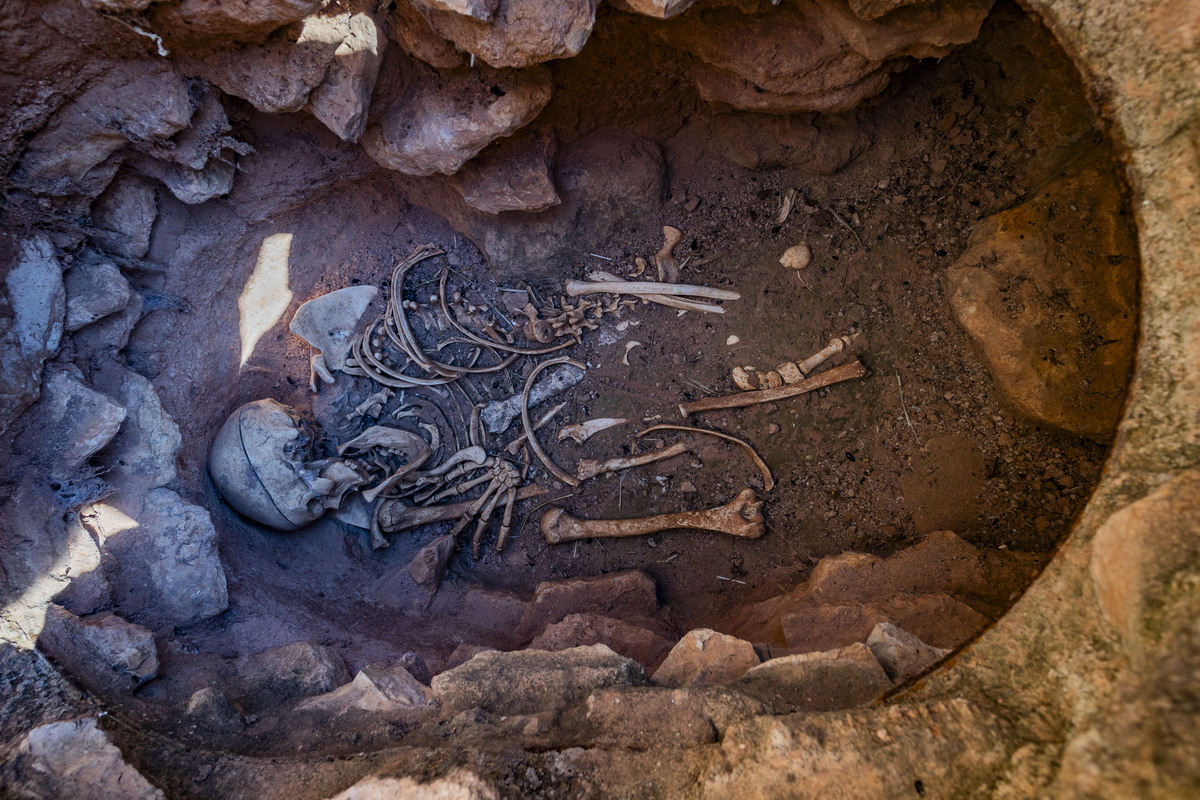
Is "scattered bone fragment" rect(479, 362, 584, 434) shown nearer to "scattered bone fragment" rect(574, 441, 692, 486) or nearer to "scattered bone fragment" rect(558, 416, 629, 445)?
"scattered bone fragment" rect(558, 416, 629, 445)

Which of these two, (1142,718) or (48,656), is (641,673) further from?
(48,656)

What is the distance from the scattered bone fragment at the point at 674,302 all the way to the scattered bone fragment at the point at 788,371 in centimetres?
43

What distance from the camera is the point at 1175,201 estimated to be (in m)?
1.47

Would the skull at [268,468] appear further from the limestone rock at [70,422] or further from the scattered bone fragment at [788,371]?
the scattered bone fragment at [788,371]

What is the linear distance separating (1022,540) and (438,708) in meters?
2.90

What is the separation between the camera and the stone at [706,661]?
7.26 ft

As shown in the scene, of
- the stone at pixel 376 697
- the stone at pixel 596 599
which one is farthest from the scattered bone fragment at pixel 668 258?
the stone at pixel 376 697

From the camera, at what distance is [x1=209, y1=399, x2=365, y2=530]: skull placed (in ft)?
11.3

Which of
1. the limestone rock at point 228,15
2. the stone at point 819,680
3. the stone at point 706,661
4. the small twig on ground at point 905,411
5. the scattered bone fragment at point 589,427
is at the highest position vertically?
the limestone rock at point 228,15

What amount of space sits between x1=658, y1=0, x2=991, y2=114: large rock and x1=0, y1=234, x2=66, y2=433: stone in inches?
122

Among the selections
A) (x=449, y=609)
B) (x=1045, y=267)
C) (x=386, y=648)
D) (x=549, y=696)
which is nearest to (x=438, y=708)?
(x=549, y=696)

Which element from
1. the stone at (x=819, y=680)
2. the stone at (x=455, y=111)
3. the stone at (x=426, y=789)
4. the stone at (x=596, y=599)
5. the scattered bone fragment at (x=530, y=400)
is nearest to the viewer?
the stone at (x=426, y=789)

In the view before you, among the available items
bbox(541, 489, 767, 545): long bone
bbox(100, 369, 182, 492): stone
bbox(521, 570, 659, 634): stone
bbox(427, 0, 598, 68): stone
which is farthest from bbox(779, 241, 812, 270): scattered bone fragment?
bbox(100, 369, 182, 492): stone

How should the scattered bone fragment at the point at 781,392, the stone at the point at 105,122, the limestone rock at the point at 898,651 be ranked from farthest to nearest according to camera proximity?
the scattered bone fragment at the point at 781,392
the stone at the point at 105,122
the limestone rock at the point at 898,651
